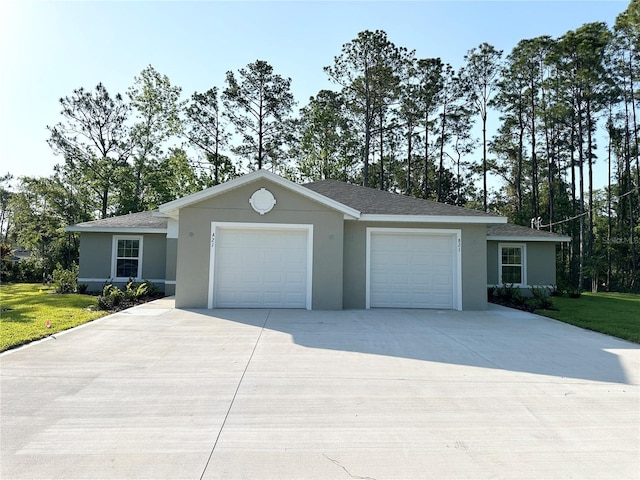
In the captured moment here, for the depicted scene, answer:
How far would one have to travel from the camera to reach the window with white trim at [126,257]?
15.3m

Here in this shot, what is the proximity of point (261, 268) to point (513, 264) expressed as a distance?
11425 millimetres

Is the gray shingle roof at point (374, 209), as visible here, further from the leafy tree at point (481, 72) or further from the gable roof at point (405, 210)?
the leafy tree at point (481, 72)

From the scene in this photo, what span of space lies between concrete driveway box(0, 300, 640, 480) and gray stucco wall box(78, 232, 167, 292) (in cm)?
824

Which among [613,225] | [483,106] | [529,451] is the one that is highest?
[483,106]

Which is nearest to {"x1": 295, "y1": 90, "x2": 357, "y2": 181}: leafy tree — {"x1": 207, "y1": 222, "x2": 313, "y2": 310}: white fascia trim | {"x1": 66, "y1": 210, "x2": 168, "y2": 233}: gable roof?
{"x1": 66, "y1": 210, "x2": 168, "y2": 233}: gable roof

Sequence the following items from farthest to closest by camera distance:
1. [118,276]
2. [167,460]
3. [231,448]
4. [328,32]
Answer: [118,276] → [328,32] → [231,448] → [167,460]

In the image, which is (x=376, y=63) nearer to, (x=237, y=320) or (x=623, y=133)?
(x=623, y=133)

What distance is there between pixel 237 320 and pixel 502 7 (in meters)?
10.2

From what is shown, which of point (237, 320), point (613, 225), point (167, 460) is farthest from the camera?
point (613, 225)

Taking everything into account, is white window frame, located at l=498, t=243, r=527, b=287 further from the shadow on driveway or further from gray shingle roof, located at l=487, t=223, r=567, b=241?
the shadow on driveway

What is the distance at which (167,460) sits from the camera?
2.94 m

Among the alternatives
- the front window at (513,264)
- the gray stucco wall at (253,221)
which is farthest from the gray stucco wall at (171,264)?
the front window at (513,264)

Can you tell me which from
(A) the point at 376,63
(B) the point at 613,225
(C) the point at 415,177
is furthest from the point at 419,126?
(B) the point at 613,225

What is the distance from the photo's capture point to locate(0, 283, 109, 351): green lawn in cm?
686
